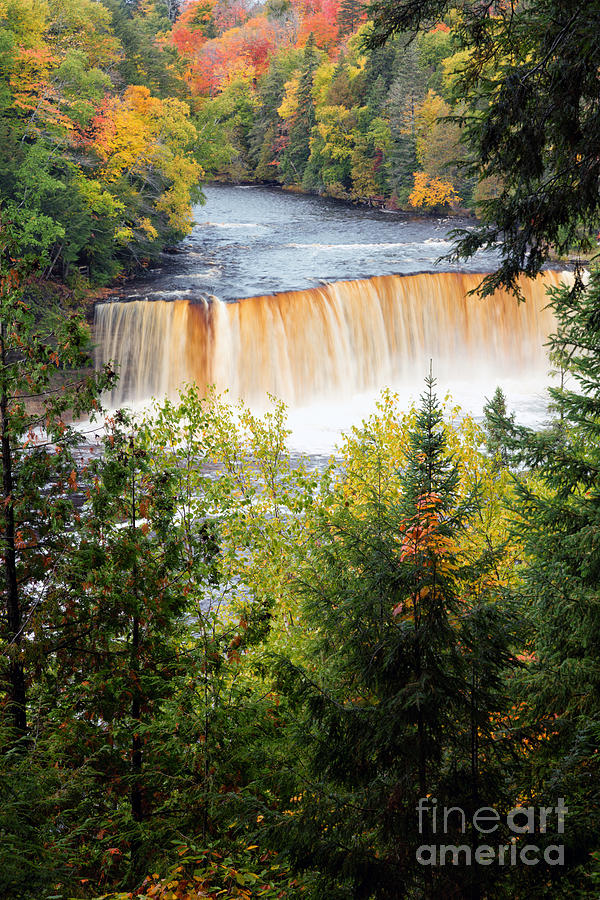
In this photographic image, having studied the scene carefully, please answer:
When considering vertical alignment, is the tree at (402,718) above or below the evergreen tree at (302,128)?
below

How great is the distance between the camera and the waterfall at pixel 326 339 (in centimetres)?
2627

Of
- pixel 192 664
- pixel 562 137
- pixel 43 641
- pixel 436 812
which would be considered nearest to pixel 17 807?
pixel 43 641

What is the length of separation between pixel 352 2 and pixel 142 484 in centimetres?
6239

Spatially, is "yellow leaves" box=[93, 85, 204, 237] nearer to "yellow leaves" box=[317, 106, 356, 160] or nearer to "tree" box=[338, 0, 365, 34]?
"yellow leaves" box=[317, 106, 356, 160]

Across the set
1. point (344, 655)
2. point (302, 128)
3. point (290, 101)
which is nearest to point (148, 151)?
point (302, 128)

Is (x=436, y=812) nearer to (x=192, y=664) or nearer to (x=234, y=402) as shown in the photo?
(x=192, y=664)

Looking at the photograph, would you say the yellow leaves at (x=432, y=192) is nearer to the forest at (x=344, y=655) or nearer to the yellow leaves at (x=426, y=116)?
the yellow leaves at (x=426, y=116)

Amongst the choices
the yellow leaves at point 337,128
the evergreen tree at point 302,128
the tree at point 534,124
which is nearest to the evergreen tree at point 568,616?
the tree at point 534,124

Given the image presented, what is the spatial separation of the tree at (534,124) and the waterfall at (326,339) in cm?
2115

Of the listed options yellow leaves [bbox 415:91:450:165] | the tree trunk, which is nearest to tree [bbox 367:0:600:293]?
the tree trunk

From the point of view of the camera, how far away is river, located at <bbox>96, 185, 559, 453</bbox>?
1037 inches

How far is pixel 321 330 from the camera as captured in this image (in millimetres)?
27781

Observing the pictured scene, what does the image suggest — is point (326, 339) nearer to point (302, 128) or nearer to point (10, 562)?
point (10, 562)

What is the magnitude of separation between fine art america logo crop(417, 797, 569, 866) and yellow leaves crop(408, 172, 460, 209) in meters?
42.2
